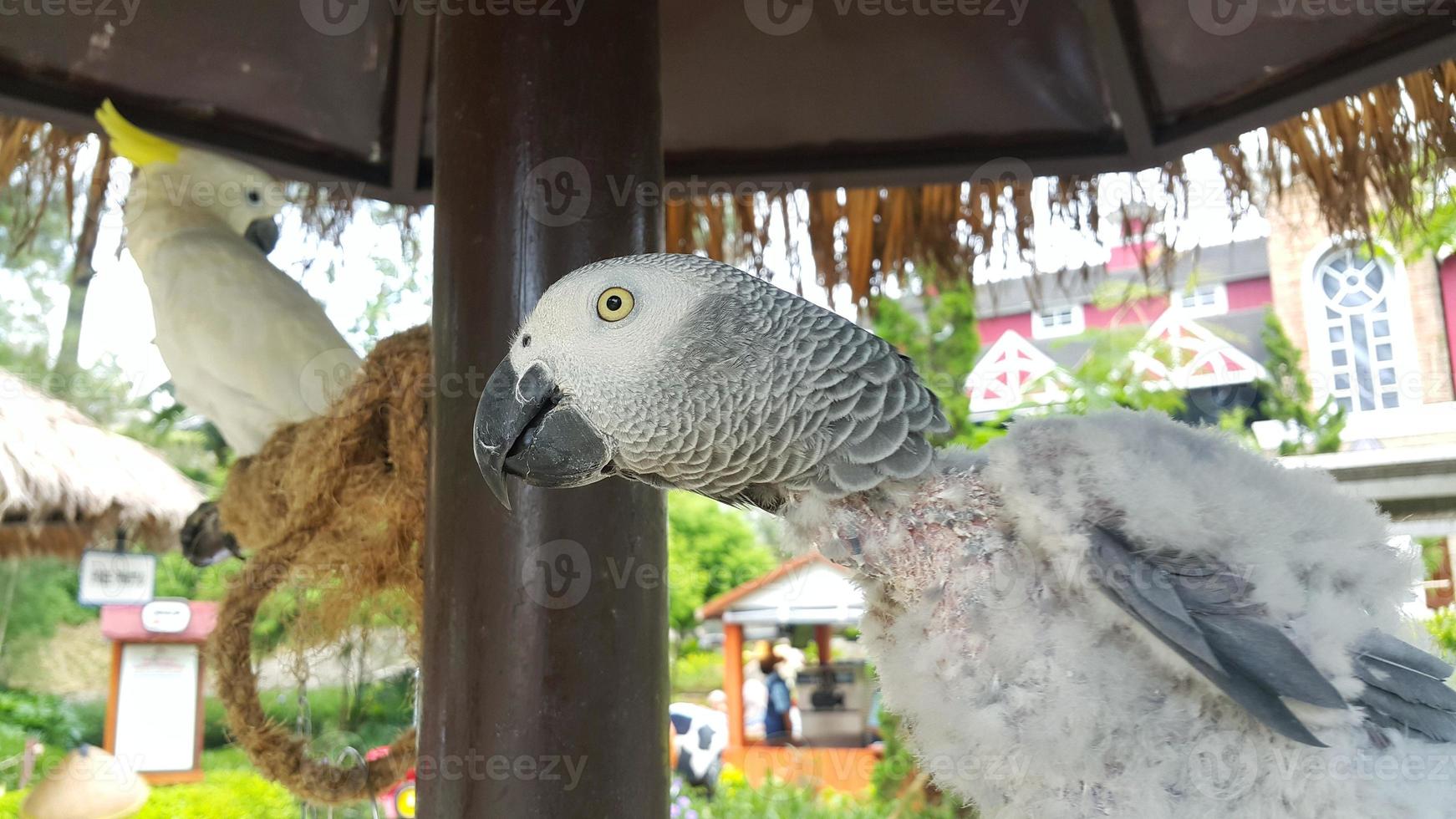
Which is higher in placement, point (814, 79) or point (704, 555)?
point (814, 79)

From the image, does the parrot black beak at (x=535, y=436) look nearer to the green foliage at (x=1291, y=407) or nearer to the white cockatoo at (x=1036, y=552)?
the white cockatoo at (x=1036, y=552)

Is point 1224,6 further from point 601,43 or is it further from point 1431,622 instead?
point 1431,622

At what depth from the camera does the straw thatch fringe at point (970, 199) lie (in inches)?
105

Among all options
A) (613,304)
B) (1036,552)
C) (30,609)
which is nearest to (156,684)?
(30,609)

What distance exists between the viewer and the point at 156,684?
6.96 meters

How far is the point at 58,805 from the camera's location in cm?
494

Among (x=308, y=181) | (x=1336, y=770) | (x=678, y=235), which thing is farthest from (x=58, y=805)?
(x=1336, y=770)

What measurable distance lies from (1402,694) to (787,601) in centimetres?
958

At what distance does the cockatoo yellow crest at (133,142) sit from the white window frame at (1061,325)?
12.1 meters

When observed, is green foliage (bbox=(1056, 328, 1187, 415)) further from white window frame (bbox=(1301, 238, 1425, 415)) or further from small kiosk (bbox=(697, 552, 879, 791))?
white window frame (bbox=(1301, 238, 1425, 415))

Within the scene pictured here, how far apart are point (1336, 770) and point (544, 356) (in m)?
0.87

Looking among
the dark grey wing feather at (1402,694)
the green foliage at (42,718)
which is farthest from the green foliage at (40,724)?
the dark grey wing feather at (1402,694)

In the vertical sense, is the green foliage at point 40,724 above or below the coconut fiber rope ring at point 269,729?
below

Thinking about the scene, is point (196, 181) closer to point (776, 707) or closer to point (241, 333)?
point (241, 333)
